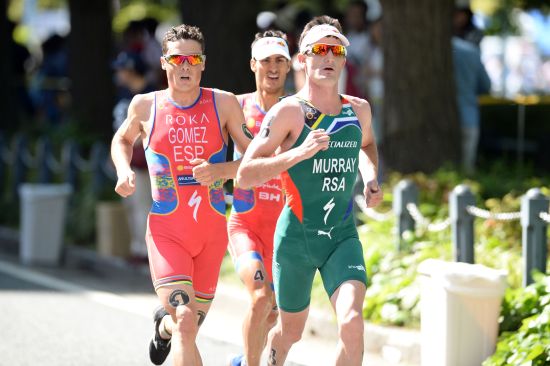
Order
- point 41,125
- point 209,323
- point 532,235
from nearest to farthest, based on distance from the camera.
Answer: point 532,235 → point 209,323 → point 41,125

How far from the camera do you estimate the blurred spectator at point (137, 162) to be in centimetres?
1322

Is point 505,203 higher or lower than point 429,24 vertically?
lower

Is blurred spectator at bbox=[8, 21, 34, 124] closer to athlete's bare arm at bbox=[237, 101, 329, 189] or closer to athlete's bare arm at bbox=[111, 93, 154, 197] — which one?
athlete's bare arm at bbox=[111, 93, 154, 197]

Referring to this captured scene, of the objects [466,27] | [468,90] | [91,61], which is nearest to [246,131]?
[468,90]

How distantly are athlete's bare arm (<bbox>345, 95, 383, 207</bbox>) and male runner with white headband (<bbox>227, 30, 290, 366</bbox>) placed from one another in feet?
2.76

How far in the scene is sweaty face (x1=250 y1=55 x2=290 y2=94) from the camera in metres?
8.57

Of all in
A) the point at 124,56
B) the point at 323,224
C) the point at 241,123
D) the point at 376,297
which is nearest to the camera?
the point at 323,224

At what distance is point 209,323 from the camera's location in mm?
11023

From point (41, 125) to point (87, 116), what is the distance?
0.77 m

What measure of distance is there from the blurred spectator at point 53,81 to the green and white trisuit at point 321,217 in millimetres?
16753

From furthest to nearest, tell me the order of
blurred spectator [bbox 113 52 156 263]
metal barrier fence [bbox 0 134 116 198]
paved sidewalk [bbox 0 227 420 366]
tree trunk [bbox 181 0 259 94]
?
metal barrier fence [bbox 0 134 116 198]
tree trunk [bbox 181 0 259 94]
blurred spectator [bbox 113 52 156 263]
paved sidewalk [bbox 0 227 420 366]

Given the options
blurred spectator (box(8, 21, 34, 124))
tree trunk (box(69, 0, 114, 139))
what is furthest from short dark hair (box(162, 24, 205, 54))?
blurred spectator (box(8, 21, 34, 124))

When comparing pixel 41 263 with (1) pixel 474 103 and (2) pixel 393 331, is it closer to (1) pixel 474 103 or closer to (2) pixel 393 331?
(1) pixel 474 103

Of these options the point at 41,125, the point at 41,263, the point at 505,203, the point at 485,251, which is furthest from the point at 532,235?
the point at 41,125
